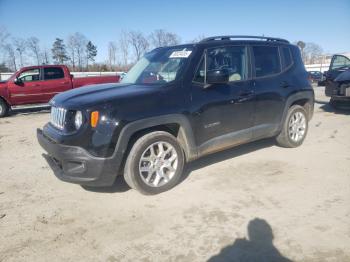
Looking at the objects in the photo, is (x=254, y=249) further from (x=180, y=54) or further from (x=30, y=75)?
(x=30, y=75)

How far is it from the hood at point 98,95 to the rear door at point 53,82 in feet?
28.0

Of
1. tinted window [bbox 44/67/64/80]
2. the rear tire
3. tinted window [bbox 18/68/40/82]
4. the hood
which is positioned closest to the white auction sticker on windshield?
the hood

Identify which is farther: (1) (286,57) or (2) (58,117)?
(1) (286,57)

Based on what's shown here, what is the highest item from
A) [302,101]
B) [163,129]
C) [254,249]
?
[302,101]

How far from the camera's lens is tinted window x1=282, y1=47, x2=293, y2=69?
17.5ft

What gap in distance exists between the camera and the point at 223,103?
424cm

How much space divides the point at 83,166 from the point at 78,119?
1.74 feet

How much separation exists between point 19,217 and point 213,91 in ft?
9.23

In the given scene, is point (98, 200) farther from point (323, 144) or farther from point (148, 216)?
point (323, 144)

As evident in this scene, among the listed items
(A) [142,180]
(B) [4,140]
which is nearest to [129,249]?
(A) [142,180]

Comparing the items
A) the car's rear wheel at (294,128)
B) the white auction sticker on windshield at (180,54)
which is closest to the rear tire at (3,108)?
the white auction sticker on windshield at (180,54)

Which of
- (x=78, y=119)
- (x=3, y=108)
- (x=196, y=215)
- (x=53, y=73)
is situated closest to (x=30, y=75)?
(x=53, y=73)

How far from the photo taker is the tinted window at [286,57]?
Result: 17.5 ft

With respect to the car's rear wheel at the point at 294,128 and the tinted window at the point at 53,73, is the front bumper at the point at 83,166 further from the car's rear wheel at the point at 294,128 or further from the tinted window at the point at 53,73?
the tinted window at the point at 53,73
